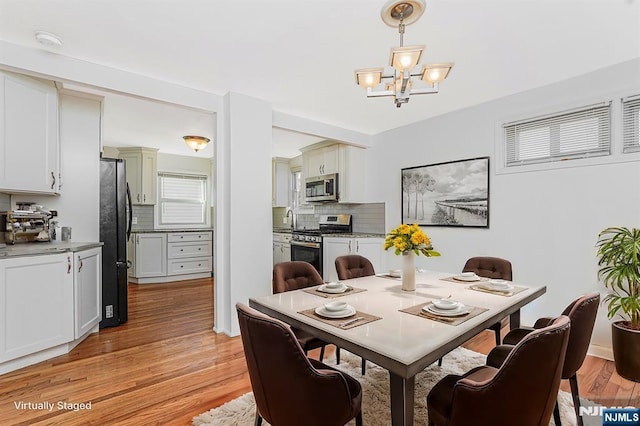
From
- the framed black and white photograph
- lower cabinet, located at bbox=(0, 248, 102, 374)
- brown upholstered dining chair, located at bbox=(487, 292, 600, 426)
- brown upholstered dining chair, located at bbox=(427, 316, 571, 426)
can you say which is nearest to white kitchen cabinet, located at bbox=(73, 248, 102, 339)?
lower cabinet, located at bbox=(0, 248, 102, 374)

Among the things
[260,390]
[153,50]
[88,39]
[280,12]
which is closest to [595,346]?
[260,390]

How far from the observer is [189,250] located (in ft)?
19.9

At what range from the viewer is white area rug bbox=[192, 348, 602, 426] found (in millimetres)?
1833

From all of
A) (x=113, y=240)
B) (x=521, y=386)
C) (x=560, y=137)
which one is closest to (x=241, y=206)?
(x=113, y=240)

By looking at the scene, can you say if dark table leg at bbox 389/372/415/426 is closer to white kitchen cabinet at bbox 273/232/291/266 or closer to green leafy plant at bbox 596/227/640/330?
green leafy plant at bbox 596/227/640/330

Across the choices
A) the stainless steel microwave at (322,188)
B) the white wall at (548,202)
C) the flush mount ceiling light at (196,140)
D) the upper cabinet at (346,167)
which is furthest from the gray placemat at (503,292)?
the flush mount ceiling light at (196,140)

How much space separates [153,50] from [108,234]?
2.11 meters

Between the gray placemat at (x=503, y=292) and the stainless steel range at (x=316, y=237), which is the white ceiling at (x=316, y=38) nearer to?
the gray placemat at (x=503, y=292)

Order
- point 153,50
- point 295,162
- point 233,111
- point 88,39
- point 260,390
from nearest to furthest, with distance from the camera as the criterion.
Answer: point 260,390 → point 88,39 → point 153,50 → point 233,111 → point 295,162

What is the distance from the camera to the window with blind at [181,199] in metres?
→ 6.30

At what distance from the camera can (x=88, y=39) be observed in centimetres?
228

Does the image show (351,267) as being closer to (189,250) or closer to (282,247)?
(282,247)

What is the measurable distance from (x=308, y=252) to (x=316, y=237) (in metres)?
0.29

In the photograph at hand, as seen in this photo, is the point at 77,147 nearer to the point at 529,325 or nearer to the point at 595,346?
the point at 529,325
